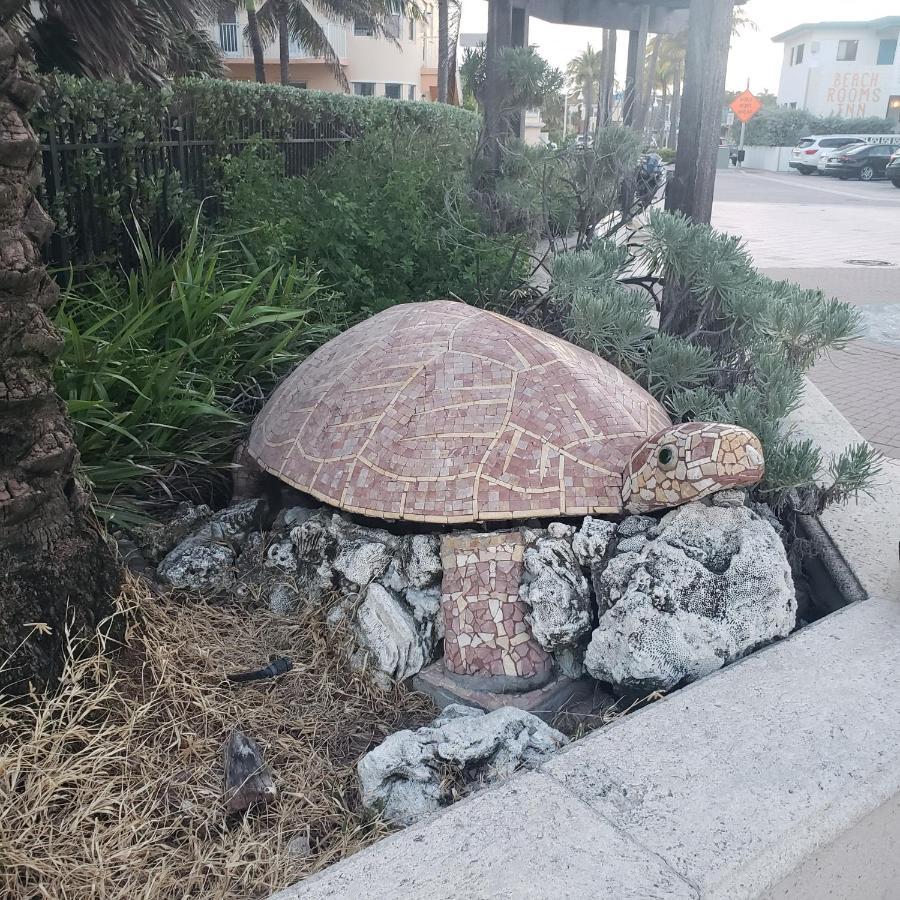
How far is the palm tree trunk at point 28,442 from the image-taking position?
201 cm

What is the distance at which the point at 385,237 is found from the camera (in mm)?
4516

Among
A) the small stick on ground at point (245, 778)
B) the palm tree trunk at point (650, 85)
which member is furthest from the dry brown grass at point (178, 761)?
the palm tree trunk at point (650, 85)

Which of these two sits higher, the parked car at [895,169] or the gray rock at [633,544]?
the parked car at [895,169]

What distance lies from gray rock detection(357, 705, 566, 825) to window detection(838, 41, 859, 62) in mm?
61711

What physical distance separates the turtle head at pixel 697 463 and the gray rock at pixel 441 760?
792mm

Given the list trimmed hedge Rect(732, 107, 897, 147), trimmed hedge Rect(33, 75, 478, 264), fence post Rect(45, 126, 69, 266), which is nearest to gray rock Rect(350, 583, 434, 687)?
trimmed hedge Rect(33, 75, 478, 264)

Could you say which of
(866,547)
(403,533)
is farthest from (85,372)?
(866,547)

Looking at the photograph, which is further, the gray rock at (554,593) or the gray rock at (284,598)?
A: the gray rock at (284,598)

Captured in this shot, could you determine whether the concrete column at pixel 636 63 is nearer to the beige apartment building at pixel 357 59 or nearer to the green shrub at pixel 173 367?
the green shrub at pixel 173 367

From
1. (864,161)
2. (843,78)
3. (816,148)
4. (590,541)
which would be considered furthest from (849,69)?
(590,541)

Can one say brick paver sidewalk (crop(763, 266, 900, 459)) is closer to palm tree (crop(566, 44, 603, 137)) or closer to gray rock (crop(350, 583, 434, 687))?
gray rock (crop(350, 583, 434, 687))

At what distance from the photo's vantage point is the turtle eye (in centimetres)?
253

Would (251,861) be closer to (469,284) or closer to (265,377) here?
(265,377)

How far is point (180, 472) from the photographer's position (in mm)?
3398
